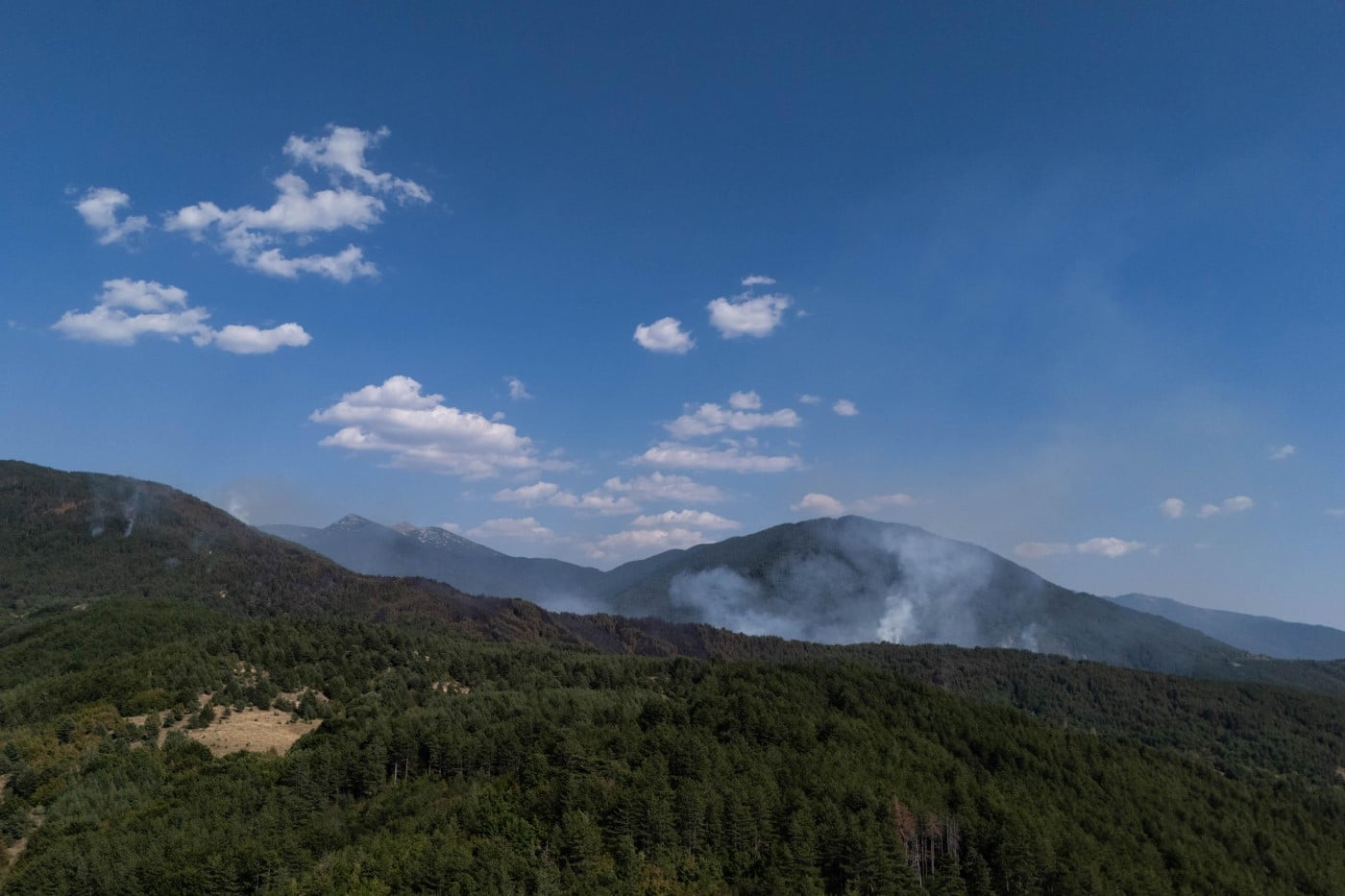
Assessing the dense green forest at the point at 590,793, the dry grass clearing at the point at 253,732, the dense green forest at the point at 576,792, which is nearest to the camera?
the dense green forest at the point at 590,793

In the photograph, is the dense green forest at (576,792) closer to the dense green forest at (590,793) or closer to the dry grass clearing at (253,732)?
the dense green forest at (590,793)

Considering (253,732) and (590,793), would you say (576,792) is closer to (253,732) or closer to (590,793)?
(590,793)

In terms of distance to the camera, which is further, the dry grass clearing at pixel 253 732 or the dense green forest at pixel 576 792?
the dry grass clearing at pixel 253 732

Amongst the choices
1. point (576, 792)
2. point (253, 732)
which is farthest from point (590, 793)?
point (253, 732)

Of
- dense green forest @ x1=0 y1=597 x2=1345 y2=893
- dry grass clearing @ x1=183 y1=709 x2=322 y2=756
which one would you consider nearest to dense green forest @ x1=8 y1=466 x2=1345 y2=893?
dense green forest @ x1=0 y1=597 x2=1345 y2=893

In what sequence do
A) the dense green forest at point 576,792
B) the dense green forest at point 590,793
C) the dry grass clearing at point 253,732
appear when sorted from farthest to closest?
1. the dry grass clearing at point 253,732
2. the dense green forest at point 576,792
3. the dense green forest at point 590,793

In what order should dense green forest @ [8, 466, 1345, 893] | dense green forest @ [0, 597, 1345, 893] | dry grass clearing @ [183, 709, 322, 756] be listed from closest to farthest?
1. dense green forest @ [0, 597, 1345, 893]
2. dense green forest @ [8, 466, 1345, 893]
3. dry grass clearing @ [183, 709, 322, 756]

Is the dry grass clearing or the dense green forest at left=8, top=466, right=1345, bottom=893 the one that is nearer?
the dense green forest at left=8, top=466, right=1345, bottom=893

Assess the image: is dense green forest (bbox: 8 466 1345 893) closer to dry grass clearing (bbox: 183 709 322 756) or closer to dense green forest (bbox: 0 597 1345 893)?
dense green forest (bbox: 0 597 1345 893)

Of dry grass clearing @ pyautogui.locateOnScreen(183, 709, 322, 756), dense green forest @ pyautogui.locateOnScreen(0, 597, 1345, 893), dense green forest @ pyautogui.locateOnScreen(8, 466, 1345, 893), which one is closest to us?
dense green forest @ pyautogui.locateOnScreen(0, 597, 1345, 893)

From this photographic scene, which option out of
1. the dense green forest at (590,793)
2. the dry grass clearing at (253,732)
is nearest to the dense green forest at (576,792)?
the dense green forest at (590,793)

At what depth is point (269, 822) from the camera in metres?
74.9

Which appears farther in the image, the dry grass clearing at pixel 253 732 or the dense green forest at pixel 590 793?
the dry grass clearing at pixel 253 732

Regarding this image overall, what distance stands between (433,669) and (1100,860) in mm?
116802
